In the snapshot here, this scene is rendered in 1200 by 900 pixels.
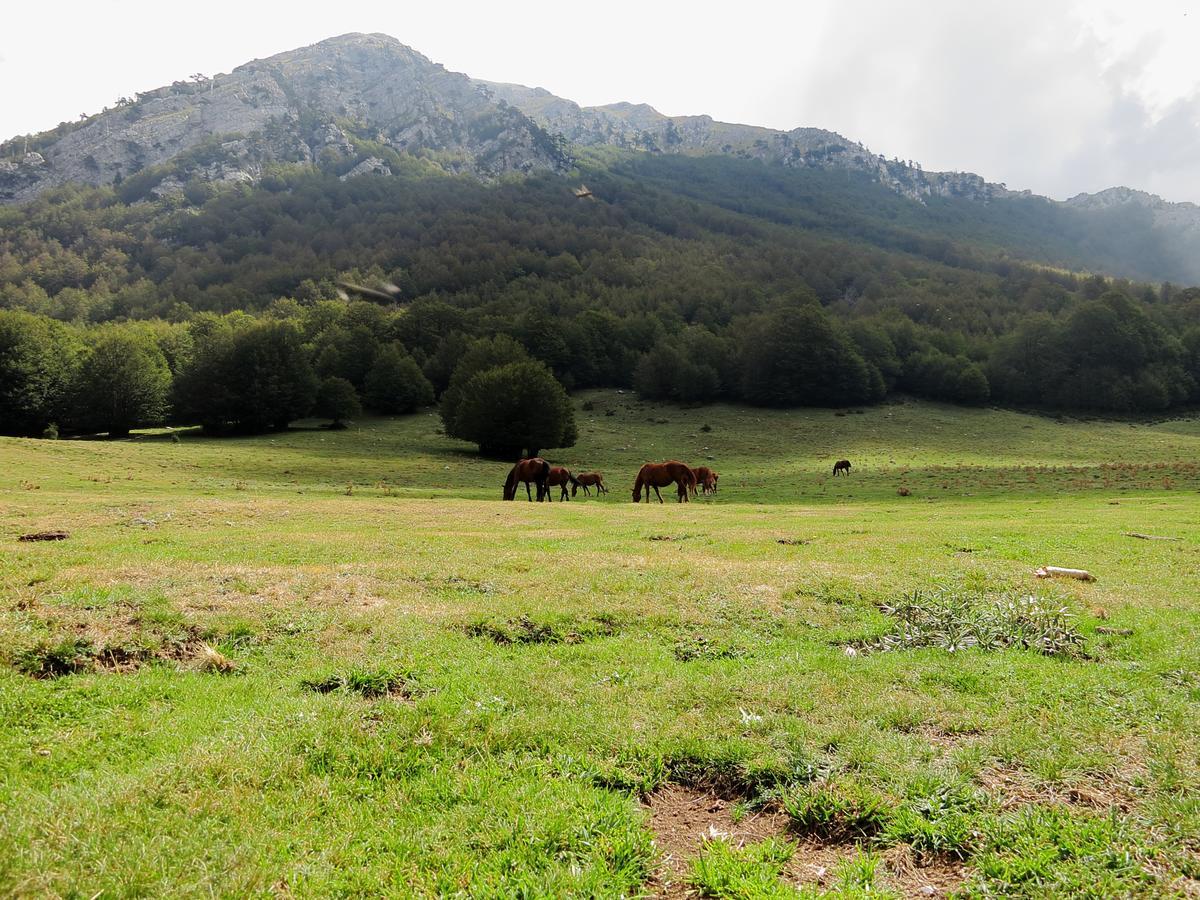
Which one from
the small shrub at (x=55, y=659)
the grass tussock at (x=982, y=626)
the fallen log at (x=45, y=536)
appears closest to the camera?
the small shrub at (x=55, y=659)

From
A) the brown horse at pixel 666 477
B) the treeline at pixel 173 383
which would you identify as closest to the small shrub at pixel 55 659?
the brown horse at pixel 666 477

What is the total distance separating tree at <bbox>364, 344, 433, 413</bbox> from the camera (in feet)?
296

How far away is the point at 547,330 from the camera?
111m

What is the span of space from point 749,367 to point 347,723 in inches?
3972

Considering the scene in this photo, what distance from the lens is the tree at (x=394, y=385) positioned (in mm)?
90125

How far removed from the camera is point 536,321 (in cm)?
11144

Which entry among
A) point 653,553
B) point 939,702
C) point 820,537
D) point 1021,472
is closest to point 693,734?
point 939,702

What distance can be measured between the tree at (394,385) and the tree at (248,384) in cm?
1042

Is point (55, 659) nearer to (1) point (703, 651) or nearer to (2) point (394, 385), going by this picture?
(1) point (703, 651)

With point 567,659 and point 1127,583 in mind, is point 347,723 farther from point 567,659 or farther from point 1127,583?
point 1127,583

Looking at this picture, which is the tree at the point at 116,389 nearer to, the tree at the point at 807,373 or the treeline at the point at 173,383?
the treeline at the point at 173,383

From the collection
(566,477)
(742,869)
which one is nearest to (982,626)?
(742,869)

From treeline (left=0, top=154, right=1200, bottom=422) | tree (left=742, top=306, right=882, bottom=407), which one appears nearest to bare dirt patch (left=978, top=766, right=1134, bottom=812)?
treeline (left=0, top=154, right=1200, bottom=422)

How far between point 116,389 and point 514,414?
50.0m
